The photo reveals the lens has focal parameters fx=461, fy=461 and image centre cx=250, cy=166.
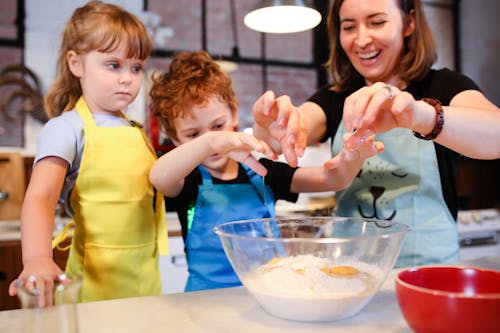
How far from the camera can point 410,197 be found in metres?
1.17

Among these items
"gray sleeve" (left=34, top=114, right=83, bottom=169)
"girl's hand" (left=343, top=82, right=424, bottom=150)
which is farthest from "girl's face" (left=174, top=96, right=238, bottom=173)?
"girl's hand" (left=343, top=82, right=424, bottom=150)

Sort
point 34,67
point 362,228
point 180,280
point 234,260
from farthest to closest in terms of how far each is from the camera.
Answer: point 34,67
point 180,280
point 362,228
point 234,260

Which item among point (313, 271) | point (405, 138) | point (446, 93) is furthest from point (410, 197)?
point (313, 271)

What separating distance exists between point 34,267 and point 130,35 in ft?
1.86

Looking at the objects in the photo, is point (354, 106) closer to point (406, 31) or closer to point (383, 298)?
point (383, 298)

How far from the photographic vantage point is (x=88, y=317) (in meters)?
0.69

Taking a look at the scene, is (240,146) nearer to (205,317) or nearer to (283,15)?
(205,317)

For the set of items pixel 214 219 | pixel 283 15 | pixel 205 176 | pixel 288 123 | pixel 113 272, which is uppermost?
pixel 283 15

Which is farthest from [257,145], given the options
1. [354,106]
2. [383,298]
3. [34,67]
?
[34,67]

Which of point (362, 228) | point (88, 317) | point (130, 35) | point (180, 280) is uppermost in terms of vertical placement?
point (130, 35)

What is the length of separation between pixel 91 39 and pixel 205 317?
2.29ft

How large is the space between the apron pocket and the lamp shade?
113cm

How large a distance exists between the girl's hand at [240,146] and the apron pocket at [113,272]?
355 mm

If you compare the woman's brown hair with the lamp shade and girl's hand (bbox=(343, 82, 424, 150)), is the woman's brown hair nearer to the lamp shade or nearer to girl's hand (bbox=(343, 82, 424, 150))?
girl's hand (bbox=(343, 82, 424, 150))
